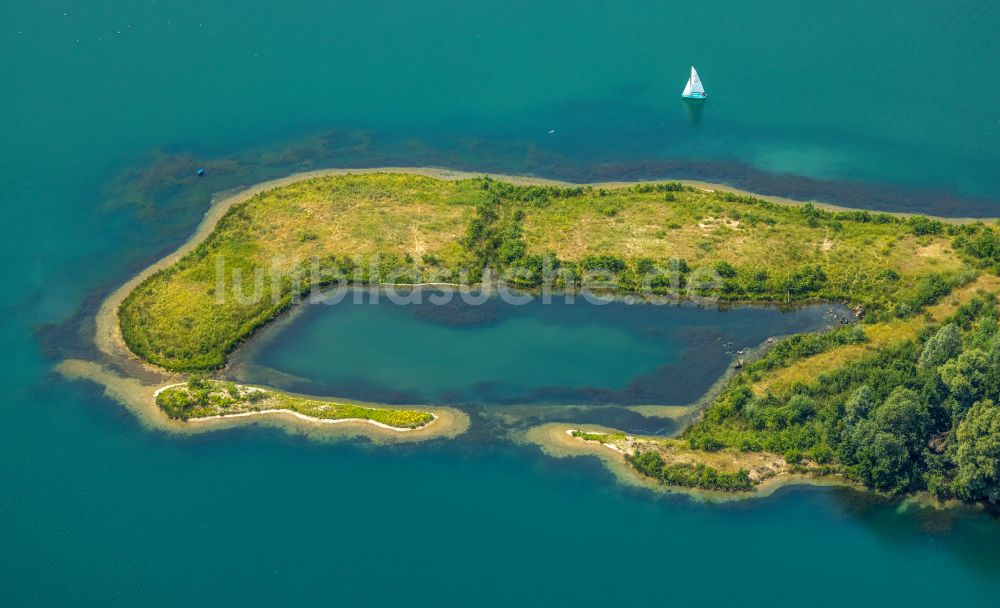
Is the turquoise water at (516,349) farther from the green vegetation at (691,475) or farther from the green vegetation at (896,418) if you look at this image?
the green vegetation at (691,475)

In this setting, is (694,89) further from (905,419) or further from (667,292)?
(905,419)

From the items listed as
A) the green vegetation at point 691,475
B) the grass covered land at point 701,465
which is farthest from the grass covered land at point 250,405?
the green vegetation at point 691,475

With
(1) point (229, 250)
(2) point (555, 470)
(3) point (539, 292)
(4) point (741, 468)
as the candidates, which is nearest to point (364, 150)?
(1) point (229, 250)

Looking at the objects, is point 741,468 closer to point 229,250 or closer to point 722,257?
point 722,257

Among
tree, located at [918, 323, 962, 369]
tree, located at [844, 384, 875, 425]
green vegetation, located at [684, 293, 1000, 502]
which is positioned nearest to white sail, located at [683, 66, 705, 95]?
green vegetation, located at [684, 293, 1000, 502]

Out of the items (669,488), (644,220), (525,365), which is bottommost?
(669,488)

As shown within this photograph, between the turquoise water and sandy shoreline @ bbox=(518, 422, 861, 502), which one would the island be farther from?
the turquoise water
